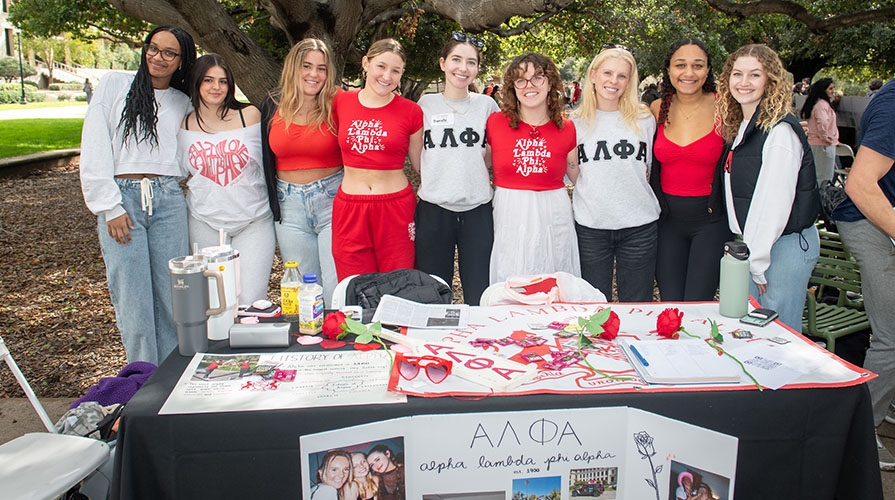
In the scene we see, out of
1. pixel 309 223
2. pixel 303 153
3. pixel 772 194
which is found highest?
pixel 303 153

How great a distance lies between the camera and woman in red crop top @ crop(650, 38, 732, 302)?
3059 mm

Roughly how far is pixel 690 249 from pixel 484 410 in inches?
70.9

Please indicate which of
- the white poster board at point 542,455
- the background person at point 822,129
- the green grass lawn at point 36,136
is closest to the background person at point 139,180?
the white poster board at point 542,455

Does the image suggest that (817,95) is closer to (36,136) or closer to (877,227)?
(877,227)

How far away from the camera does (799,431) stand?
6.12 ft

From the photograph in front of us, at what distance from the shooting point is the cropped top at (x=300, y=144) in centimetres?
316

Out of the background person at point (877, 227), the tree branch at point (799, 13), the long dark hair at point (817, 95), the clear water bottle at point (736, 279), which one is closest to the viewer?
the clear water bottle at point (736, 279)

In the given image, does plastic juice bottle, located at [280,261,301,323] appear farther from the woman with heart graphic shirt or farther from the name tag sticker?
the name tag sticker

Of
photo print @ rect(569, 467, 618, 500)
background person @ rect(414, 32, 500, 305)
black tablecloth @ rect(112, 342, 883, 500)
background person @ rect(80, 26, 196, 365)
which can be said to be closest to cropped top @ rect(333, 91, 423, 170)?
background person @ rect(414, 32, 500, 305)

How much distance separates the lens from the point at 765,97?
9.00 feet

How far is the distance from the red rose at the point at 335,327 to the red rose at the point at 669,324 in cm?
102

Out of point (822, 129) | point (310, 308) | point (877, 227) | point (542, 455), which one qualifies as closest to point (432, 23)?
point (822, 129)

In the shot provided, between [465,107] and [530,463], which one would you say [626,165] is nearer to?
[465,107]

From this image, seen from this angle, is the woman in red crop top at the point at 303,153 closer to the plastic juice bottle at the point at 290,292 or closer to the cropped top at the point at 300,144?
the cropped top at the point at 300,144
